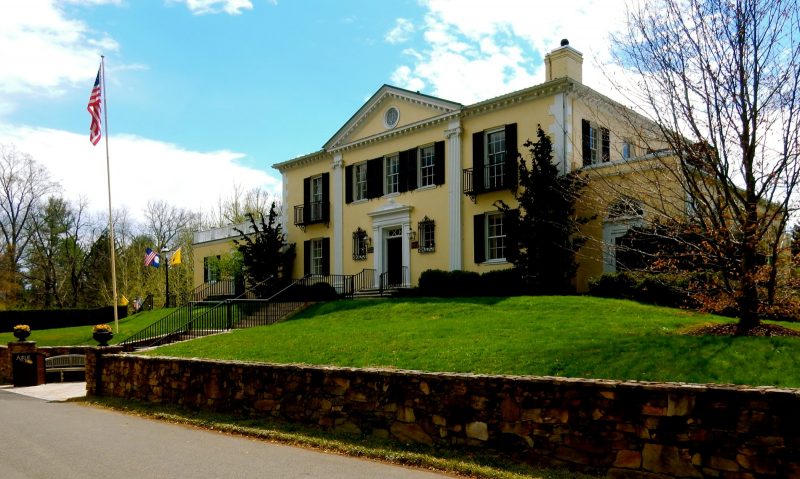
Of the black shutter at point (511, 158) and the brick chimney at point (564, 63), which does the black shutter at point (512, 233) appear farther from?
the brick chimney at point (564, 63)

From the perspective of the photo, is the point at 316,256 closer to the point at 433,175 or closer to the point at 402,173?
the point at 402,173

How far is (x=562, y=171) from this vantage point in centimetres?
2083

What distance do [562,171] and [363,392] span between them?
1345 centimetres

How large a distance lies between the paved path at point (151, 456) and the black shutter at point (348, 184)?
57.5 feet

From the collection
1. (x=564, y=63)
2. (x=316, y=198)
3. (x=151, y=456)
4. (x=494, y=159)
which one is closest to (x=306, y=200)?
(x=316, y=198)

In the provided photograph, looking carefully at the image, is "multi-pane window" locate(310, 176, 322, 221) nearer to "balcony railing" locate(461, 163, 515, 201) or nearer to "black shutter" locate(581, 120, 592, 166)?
"balcony railing" locate(461, 163, 515, 201)

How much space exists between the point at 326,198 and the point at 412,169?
18.0 ft

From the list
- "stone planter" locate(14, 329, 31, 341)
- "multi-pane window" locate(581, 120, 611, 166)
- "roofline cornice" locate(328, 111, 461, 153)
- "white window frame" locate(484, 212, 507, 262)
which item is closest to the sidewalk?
"stone planter" locate(14, 329, 31, 341)

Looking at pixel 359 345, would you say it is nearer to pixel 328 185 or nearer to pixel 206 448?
pixel 206 448

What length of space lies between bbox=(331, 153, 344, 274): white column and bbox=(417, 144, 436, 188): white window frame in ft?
15.4

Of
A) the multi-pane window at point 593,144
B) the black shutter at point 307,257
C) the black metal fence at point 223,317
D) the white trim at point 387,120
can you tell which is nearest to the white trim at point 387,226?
the white trim at point 387,120

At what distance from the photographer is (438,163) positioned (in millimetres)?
24703

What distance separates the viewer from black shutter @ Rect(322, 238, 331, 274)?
29.1 m

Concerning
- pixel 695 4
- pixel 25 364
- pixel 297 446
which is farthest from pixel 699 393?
pixel 25 364
